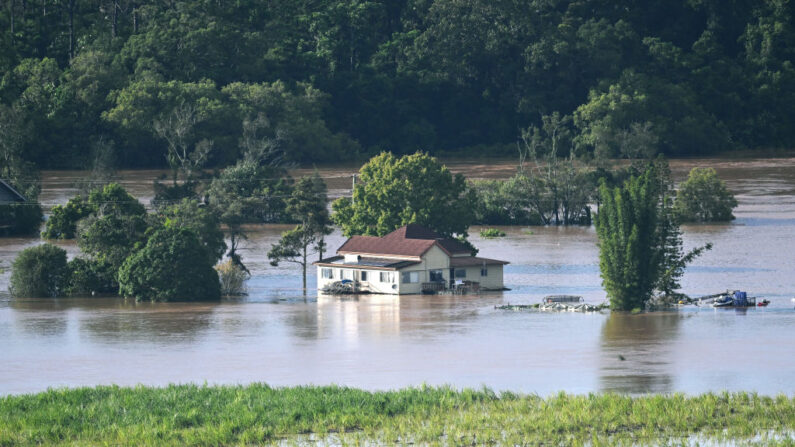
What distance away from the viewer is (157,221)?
71.5 metres

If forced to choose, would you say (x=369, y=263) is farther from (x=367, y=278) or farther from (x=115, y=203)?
(x=115, y=203)

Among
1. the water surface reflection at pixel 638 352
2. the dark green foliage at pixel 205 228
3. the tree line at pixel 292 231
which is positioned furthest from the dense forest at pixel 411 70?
the water surface reflection at pixel 638 352

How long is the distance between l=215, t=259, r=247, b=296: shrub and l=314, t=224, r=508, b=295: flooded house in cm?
355

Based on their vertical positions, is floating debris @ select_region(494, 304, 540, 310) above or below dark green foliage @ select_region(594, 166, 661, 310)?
below

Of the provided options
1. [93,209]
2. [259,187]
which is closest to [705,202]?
[259,187]

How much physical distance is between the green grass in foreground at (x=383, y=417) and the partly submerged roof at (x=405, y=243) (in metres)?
25.9

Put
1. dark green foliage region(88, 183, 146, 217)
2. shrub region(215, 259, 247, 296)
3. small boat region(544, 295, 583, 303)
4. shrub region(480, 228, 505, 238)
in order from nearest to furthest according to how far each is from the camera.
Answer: small boat region(544, 295, 583, 303)
shrub region(215, 259, 247, 296)
dark green foliage region(88, 183, 146, 217)
shrub region(480, 228, 505, 238)

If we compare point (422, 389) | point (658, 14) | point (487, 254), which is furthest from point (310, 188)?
point (658, 14)

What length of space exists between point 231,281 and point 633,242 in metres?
18.5

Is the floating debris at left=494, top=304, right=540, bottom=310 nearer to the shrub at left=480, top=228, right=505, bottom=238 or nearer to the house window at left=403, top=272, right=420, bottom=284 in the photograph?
the house window at left=403, top=272, right=420, bottom=284

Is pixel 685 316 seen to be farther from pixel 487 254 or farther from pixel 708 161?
pixel 708 161

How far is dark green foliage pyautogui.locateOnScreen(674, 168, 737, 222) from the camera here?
301ft

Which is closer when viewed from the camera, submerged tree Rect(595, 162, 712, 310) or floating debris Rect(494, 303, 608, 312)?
submerged tree Rect(595, 162, 712, 310)

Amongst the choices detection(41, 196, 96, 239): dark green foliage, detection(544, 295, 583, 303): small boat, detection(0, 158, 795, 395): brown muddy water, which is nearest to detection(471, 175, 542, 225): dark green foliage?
detection(0, 158, 795, 395): brown muddy water
